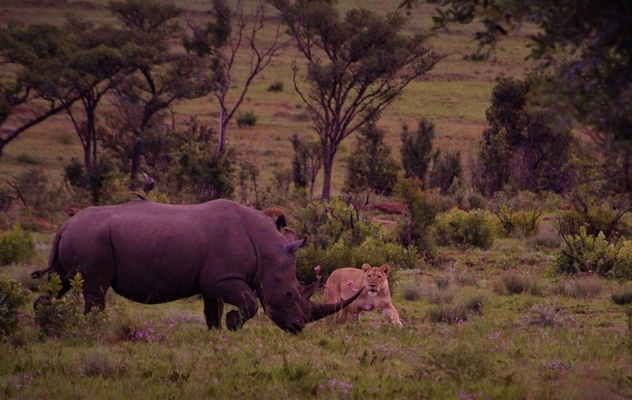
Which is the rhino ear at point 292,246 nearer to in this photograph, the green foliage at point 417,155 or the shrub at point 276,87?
the green foliage at point 417,155

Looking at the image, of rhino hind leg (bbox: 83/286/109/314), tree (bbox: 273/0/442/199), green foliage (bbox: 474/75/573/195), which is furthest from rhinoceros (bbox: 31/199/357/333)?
green foliage (bbox: 474/75/573/195)

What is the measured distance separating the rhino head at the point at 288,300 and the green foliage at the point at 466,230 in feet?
31.9

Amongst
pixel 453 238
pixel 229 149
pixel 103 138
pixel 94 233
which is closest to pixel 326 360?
pixel 94 233

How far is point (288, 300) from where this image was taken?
1034 centimetres

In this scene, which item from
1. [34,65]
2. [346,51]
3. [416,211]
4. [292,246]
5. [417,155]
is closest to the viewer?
[292,246]

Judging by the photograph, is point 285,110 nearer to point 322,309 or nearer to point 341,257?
point 341,257

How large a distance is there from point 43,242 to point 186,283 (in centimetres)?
1132

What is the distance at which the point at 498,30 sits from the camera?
603 cm

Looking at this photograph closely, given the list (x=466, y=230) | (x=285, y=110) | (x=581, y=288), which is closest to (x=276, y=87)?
(x=285, y=110)

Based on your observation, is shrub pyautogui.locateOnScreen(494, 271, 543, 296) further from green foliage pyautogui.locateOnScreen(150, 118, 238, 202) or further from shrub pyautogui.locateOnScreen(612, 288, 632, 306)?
green foliage pyautogui.locateOnScreen(150, 118, 238, 202)

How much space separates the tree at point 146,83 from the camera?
3278 cm

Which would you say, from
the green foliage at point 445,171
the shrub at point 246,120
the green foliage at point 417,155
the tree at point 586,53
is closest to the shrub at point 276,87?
the shrub at point 246,120

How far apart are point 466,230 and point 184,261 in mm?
10944

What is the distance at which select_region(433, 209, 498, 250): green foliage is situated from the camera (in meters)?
20.0
